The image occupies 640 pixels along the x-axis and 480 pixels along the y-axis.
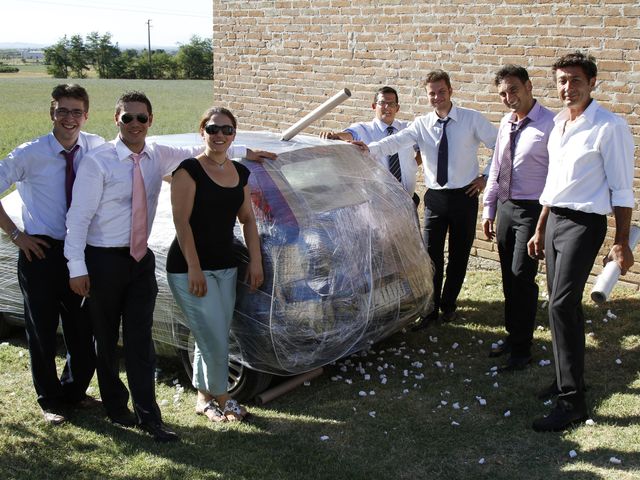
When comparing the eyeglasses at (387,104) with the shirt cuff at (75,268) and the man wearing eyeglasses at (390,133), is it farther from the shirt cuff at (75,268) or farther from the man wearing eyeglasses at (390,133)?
the shirt cuff at (75,268)

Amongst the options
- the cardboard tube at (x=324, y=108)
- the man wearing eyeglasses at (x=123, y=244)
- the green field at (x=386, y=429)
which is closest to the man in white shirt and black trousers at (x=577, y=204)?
the green field at (x=386, y=429)

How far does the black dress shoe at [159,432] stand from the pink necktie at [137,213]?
971 millimetres

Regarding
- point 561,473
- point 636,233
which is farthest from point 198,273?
point 636,233

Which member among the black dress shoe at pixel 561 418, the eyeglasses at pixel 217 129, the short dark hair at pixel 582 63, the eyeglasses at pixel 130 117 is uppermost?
the short dark hair at pixel 582 63

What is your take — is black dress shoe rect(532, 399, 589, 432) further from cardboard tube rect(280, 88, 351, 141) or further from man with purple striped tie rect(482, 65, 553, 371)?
cardboard tube rect(280, 88, 351, 141)

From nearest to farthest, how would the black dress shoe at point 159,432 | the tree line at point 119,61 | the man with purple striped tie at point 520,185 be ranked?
the black dress shoe at point 159,432 → the man with purple striped tie at point 520,185 → the tree line at point 119,61

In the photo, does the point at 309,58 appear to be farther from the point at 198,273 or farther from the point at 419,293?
the point at 198,273

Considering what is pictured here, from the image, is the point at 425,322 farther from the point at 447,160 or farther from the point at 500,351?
the point at 447,160

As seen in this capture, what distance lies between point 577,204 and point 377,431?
1.73 meters

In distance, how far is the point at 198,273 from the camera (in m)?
4.34

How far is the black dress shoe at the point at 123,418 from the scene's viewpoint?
4.60 meters

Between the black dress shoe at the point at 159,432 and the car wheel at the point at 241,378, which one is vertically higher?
the car wheel at the point at 241,378

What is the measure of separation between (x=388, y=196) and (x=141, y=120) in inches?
72.5

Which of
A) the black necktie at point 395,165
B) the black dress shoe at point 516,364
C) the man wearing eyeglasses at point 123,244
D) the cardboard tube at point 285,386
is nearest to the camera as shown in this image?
the man wearing eyeglasses at point 123,244
